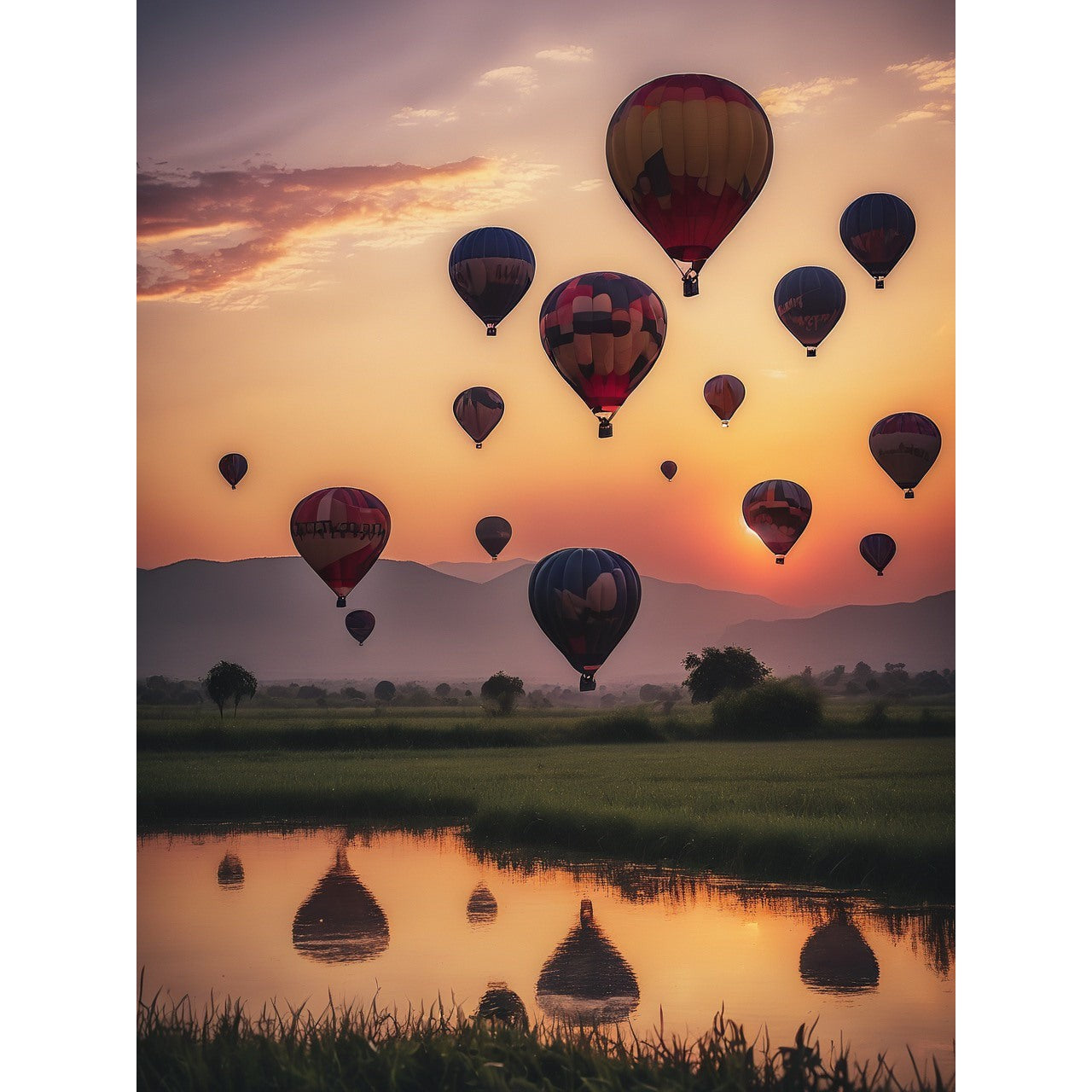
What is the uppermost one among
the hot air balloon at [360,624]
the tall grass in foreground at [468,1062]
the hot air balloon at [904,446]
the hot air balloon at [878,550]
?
the hot air balloon at [904,446]

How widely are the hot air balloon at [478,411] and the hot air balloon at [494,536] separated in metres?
9.35

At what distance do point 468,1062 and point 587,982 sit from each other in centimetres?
344

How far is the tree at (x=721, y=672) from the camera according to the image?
4628 cm

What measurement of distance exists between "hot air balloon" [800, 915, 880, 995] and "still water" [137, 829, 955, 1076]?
0.07 ft

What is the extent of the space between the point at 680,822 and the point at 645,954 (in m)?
5.13

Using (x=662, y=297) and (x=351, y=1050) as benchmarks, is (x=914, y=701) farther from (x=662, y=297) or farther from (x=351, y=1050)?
(x=351, y=1050)

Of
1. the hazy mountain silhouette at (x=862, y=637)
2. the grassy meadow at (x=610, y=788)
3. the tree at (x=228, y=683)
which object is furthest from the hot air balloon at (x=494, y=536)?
the tree at (x=228, y=683)

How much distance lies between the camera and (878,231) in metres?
11.4

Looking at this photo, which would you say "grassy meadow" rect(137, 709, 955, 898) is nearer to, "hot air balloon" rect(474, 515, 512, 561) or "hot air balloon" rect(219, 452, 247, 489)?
"hot air balloon" rect(474, 515, 512, 561)

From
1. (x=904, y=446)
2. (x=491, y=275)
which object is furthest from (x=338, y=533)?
(x=904, y=446)

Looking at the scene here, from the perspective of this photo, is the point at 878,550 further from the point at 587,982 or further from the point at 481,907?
the point at 481,907

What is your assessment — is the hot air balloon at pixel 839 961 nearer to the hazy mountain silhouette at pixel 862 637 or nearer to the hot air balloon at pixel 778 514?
the hazy mountain silhouette at pixel 862 637

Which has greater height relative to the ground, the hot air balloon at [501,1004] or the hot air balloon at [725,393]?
the hot air balloon at [725,393]

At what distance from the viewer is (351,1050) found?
22.5ft
